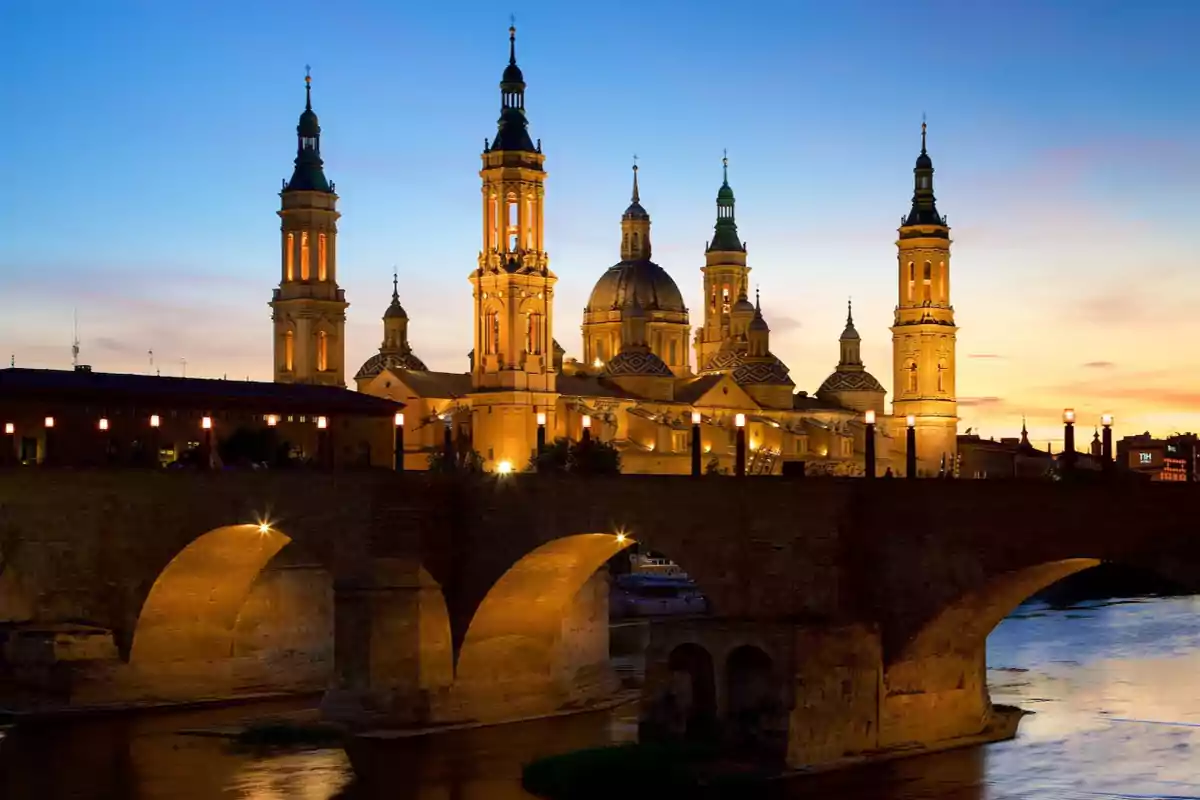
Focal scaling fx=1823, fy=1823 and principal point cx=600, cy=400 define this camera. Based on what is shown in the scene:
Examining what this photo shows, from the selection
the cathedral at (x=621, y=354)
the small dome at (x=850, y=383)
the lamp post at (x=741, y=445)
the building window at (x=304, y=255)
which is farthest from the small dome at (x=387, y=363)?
the lamp post at (x=741, y=445)

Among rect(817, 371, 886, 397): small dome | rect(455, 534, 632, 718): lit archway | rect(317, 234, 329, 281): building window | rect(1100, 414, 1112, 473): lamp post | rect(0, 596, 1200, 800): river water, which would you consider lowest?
rect(0, 596, 1200, 800): river water

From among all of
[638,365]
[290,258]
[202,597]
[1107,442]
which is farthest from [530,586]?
[638,365]

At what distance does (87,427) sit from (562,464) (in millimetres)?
27547

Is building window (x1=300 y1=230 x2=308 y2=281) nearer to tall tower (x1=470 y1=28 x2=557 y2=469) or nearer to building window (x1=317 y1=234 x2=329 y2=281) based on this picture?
building window (x1=317 y1=234 x2=329 y2=281)

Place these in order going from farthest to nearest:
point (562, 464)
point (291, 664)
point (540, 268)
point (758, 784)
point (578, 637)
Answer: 1. point (540, 268)
2. point (562, 464)
3. point (291, 664)
4. point (578, 637)
5. point (758, 784)

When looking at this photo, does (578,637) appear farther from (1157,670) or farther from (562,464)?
(562,464)

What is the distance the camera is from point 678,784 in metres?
31.7

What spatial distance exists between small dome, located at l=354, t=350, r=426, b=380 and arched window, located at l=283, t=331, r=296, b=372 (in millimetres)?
9704

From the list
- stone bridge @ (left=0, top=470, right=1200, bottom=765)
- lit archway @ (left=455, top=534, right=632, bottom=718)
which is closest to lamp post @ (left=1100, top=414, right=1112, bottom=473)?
stone bridge @ (left=0, top=470, right=1200, bottom=765)

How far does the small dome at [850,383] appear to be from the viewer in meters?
131

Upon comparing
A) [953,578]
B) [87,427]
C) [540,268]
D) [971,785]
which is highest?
[540,268]

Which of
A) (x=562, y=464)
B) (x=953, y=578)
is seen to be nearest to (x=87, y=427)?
(x=562, y=464)

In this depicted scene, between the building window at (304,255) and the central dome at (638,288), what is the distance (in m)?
27.7

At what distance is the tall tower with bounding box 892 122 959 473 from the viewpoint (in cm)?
12238
